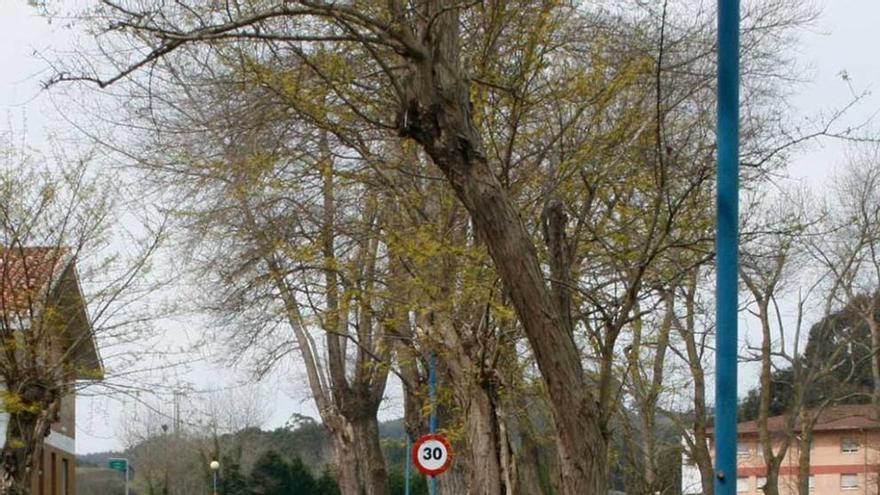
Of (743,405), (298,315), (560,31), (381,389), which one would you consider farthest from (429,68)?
(743,405)

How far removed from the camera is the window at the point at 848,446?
235 ft

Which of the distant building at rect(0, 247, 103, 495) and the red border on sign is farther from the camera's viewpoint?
the distant building at rect(0, 247, 103, 495)

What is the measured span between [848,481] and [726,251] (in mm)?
67040

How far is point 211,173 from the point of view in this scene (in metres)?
20.7

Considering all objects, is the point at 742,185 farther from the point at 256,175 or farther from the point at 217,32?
the point at 217,32

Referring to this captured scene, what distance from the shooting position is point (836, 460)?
240 ft

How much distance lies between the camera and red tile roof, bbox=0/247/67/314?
30.7m

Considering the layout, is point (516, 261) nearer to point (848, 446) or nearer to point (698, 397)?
point (698, 397)

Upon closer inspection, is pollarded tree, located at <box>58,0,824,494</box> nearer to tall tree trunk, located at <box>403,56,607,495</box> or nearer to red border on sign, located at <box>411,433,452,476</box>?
tall tree trunk, located at <box>403,56,607,495</box>

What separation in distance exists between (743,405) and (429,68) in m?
52.9

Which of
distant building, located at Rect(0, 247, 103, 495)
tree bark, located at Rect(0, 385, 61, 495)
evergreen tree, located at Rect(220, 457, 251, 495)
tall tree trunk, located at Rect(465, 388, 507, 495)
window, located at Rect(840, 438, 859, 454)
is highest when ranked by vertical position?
distant building, located at Rect(0, 247, 103, 495)

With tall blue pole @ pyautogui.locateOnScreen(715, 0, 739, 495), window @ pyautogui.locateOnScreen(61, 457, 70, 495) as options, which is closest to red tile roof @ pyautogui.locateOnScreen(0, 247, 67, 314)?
window @ pyautogui.locateOnScreen(61, 457, 70, 495)

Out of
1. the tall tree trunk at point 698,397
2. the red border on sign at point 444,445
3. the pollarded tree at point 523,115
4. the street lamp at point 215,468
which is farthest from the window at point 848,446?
the pollarded tree at point 523,115

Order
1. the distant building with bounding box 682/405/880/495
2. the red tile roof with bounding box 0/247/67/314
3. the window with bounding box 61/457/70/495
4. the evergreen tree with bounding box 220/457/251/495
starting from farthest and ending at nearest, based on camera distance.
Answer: the evergreen tree with bounding box 220/457/251/495, the distant building with bounding box 682/405/880/495, the window with bounding box 61/457/70/495, the red tile roof with bounding box 0/247/67/314
